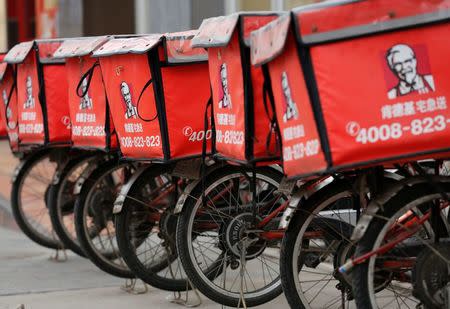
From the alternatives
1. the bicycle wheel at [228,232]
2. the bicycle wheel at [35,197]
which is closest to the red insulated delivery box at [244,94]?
the bicycle wheel at [228,232]

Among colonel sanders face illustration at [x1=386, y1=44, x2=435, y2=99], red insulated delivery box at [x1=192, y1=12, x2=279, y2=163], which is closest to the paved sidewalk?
red insulated delivery box at [x1=192, y1=12, x2=279, y2=163]

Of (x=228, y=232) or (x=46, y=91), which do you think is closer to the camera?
(x=228, y=232)

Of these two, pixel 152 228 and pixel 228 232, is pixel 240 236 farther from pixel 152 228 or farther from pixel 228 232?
pixel 152 228

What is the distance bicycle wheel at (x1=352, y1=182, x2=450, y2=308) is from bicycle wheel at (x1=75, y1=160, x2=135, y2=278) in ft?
9.46

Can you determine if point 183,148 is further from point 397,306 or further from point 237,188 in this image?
point 397,306

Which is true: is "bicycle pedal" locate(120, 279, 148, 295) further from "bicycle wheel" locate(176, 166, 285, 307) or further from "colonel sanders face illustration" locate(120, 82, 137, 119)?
"colonel sanders face illustration" locate(120, 82, 137, 119)

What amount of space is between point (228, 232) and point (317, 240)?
0.86 meters

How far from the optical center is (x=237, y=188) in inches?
259

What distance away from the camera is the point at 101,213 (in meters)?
8.02

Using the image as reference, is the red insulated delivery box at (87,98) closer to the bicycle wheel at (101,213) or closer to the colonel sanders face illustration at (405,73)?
the bicycle wheel at (101,213)

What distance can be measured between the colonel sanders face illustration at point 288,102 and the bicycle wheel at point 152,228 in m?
2.29

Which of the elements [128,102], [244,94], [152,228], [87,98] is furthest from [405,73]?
[87,98]

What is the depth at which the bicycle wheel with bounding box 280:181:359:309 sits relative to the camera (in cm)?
536

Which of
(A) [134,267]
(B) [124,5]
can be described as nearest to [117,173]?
(A) [134,267]
